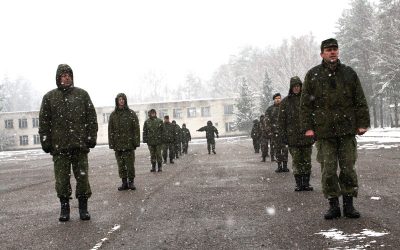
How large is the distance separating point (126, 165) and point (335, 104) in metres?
5.99

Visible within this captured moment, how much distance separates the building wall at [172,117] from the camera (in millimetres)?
81188

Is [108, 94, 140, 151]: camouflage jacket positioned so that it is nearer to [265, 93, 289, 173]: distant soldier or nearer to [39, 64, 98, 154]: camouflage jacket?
[39, 64, 98, 154]: camouflage jacket

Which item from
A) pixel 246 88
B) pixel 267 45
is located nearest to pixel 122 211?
pixel 246 88

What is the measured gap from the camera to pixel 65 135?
7.05 m

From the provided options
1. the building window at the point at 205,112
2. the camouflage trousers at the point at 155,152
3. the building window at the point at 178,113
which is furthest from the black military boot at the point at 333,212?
the building window at the point at 178,113

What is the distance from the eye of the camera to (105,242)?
541 cm

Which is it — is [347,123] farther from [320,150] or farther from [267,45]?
[267,45]

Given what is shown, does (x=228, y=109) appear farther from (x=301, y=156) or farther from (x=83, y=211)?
(x=83, y=211)

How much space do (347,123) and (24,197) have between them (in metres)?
7.71

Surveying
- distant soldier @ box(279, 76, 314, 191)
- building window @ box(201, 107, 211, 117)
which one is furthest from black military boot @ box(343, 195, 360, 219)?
building window @ box(201, 107, 211, 117)

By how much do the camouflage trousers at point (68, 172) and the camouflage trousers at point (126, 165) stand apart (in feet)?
12.4

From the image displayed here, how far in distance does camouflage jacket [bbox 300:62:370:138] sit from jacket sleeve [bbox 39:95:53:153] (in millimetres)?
3777

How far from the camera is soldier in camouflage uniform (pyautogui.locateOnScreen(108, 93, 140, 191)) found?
11.0 meters

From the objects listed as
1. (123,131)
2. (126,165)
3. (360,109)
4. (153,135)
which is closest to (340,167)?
(360,109)
